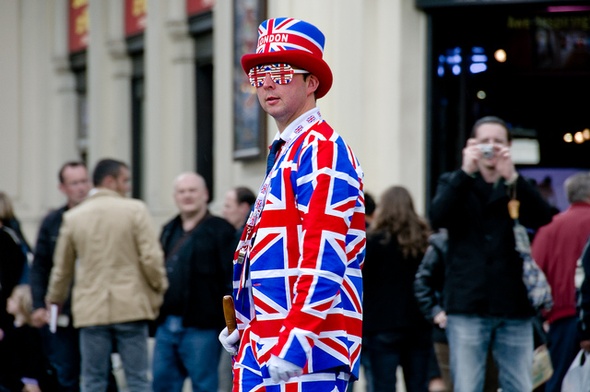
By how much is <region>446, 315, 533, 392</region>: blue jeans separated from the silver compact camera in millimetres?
911

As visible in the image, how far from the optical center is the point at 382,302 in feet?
31.0

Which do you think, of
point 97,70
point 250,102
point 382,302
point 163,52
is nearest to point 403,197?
point 382,302

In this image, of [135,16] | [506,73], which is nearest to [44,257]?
[506,73]

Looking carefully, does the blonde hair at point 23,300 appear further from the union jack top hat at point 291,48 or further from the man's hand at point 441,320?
the union jack top hat at point 291,48

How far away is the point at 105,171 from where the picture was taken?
9570 mm

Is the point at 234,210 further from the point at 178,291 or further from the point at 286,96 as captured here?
the point at 286,96

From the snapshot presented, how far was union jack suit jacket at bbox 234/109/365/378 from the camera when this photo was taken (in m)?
4.38

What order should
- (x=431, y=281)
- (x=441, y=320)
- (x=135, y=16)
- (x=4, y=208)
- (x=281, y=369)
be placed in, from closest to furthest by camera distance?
(x=281, y=369), (x=441, y=320), (x=431, y=281), (x=4, y=208), (x=135, y=16)

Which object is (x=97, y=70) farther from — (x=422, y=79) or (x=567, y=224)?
(x=567, y=224)

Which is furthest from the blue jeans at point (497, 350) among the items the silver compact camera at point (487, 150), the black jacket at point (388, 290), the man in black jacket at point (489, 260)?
the black jacket at point (388, 290)

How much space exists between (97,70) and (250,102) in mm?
5902

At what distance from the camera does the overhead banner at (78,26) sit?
19484mm

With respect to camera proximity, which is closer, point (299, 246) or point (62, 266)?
point (299, 246)

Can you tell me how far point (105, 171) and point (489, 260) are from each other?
122 inches
